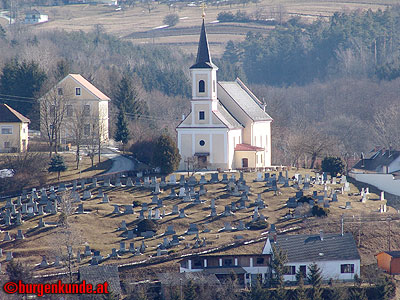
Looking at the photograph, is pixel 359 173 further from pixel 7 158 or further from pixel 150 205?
pixel 7 158

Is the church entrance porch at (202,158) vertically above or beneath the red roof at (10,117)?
beneath

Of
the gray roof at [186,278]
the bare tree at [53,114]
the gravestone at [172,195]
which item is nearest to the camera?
the gray roof at [186,278]

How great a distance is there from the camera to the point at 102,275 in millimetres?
47688

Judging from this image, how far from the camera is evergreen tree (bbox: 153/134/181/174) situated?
221 ft

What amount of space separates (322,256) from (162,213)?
35.4 feet

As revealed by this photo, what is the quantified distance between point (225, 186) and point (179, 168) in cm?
693

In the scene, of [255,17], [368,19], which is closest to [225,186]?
[368,19]

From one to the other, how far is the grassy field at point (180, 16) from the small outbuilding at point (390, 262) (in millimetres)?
99026

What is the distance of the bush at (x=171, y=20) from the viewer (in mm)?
170750

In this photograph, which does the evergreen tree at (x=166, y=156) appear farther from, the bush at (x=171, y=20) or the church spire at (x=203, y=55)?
the bush at (x=171, y=20)

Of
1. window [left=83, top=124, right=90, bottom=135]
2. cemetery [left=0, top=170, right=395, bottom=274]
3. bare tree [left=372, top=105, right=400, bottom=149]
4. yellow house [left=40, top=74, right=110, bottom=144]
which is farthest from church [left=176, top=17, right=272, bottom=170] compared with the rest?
bare tree [left=372, top=105, right=400, bottom=149]

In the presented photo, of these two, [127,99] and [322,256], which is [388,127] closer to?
[127,99]

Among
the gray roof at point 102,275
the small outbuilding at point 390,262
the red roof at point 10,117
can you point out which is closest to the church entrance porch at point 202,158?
the red roof at point 10,117

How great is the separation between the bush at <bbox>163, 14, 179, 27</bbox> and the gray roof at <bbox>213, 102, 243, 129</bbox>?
9460 cm
